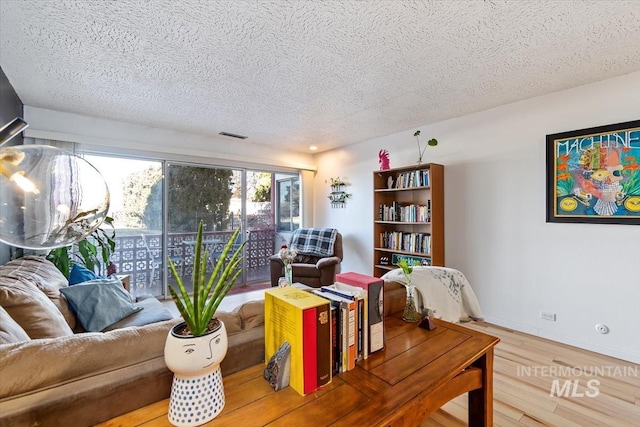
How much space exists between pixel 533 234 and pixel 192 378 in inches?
124

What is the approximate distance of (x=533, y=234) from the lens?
109 inches

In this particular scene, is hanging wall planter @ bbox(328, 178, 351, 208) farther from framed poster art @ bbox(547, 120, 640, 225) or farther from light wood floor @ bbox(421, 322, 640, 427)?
light wood floor @ bbox(421, 322, 640, 427)

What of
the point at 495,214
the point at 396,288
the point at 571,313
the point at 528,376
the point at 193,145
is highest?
the point at 193,145

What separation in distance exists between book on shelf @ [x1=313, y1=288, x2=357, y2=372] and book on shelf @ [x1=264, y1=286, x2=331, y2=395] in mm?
76

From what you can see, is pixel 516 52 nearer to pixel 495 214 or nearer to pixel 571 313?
pixel 495 214

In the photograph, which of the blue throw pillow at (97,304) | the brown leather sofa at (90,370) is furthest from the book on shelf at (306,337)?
the blue throw pillow at (97,304)

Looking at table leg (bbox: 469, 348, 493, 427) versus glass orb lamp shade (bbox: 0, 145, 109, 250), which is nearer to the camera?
glass orb lamp shade (bbox: 0, 145, 109, 250)

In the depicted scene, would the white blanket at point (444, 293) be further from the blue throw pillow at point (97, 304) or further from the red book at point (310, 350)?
the blue throw pillow at point (97, 304)

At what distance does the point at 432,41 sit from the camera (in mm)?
1833

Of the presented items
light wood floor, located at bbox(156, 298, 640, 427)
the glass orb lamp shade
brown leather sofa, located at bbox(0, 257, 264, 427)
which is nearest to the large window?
the glass orb lamp shade

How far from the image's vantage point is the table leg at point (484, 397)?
1.20 m

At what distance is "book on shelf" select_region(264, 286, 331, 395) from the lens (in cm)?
85

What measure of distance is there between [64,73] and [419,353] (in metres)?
3.13

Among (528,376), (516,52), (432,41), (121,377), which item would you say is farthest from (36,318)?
(516,52)
